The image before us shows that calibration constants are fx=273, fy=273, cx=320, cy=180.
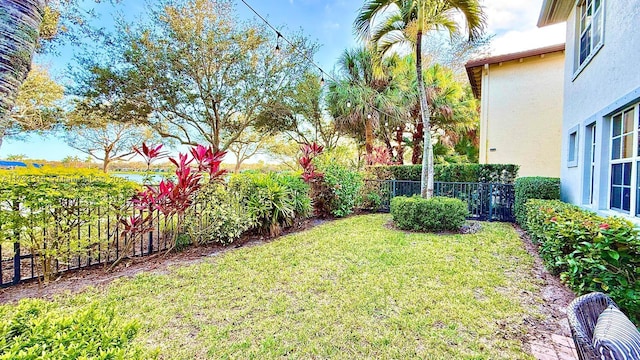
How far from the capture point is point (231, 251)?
4906 millimetres

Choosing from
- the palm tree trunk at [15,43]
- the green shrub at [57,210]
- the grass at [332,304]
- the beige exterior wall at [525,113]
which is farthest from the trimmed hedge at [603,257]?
the beige exterior wall at [525,113]

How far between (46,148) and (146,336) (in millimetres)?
17161

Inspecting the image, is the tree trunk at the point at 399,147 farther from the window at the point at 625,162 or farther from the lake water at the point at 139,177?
the lake water at the point at 139,177

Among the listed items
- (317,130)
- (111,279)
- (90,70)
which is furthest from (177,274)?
(317,130)

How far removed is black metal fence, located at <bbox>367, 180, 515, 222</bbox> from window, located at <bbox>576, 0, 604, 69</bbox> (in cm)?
355

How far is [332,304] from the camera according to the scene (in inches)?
115

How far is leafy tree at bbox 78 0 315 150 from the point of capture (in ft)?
34.3

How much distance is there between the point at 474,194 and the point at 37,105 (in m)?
17.4

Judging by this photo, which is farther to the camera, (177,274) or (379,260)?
(379,260)

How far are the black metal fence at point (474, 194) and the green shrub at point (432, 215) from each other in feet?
6.68

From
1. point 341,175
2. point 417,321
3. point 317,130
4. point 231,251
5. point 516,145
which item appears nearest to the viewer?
point 417,321

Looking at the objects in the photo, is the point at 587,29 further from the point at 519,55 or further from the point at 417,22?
the point at 519,55

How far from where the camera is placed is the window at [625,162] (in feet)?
11.0

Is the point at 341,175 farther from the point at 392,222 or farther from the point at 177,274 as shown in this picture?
the point at 177,274
